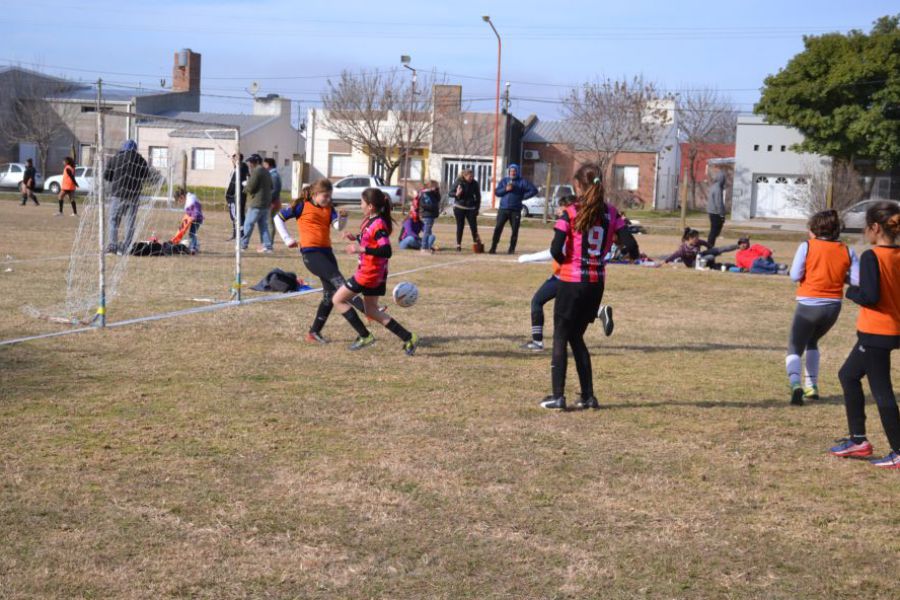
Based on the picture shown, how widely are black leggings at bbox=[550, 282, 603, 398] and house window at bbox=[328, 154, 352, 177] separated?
189ft

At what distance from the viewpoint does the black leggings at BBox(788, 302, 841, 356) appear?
7.78m

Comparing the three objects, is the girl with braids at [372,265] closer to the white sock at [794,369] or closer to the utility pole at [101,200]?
the utility pole at [101,200]

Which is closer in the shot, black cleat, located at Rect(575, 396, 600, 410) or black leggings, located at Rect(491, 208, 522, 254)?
black cleat, located at Rect(575, 396, 600, 410)

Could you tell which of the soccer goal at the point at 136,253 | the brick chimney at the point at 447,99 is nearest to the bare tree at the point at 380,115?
the brick chimney at the point at 447,99

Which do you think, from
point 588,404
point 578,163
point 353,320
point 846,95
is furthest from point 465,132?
point 588,404

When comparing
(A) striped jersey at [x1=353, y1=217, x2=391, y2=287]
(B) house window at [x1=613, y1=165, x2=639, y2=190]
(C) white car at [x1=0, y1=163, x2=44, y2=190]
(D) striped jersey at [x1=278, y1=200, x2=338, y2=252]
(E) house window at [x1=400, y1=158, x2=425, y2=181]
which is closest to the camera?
(A) striped jersey at [x1=353, y1=217, x2=391, y2=287]

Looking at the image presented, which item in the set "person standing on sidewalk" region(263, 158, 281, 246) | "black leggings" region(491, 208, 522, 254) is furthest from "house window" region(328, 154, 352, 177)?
"black leggings" region(491, 208, 522, 254)

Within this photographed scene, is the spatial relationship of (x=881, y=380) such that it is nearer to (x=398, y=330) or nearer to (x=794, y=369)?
(x=794, y=369)

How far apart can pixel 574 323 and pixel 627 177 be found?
56166 millimetres

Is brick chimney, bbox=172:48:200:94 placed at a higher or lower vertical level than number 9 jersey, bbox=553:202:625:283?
higher

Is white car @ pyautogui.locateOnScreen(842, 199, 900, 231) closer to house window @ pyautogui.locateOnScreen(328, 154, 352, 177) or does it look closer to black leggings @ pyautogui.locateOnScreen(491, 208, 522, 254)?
black leggings @ pyautogui.locateOnScreen(491, 208, 522, 254)

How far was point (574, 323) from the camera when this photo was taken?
7379 millimetres

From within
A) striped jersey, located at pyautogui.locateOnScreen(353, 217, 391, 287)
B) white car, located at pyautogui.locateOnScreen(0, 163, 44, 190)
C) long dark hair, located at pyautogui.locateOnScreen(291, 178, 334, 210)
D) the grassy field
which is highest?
white car, located at pyautogui.locateOnScreen(0, 163, 44, 190)

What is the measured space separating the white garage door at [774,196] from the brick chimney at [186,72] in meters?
39.4
